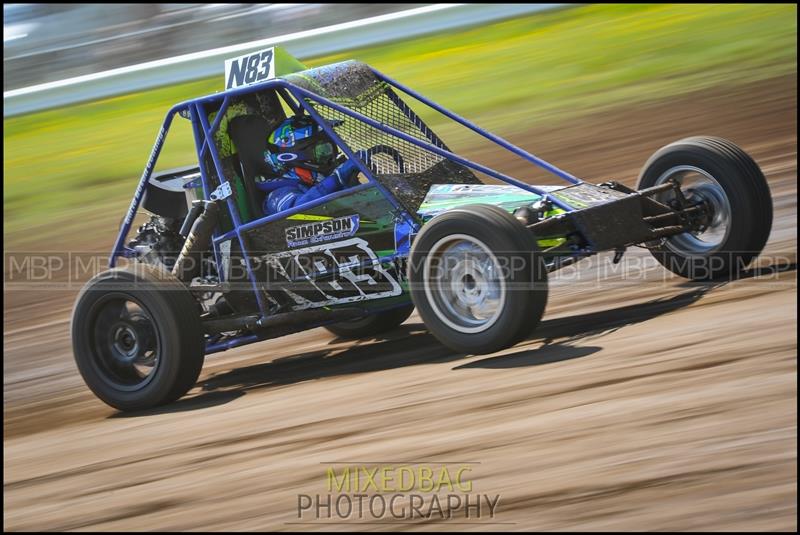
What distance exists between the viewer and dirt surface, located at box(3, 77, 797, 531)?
11.5ft

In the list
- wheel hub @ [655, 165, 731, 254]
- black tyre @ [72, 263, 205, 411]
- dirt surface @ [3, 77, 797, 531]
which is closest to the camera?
dirt surface @ [3, 77, 797, 531]

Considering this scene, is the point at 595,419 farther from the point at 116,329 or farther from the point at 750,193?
the point at 116,329

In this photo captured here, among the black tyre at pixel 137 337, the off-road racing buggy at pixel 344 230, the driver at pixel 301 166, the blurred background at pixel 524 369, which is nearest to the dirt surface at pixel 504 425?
the blurred background at pixel 524 369

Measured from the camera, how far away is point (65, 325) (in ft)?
28.3

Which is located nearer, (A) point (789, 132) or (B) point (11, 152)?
(A) point (789, 132)

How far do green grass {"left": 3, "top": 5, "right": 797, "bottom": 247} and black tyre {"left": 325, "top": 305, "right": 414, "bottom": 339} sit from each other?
17.2 ft

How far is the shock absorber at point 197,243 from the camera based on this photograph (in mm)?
6078

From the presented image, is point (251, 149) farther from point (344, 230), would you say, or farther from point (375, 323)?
point (375, 323)

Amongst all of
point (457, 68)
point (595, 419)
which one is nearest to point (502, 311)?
point (595, 419)

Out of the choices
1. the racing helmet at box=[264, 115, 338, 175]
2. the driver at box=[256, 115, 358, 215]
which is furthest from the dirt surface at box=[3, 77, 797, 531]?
the racing helmet at box=[264, 115, 338, 175]

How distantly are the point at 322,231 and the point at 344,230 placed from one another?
5.1 inches

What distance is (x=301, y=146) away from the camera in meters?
6.06

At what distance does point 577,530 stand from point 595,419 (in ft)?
2.82

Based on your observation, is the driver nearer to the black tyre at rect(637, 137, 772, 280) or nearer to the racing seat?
the racing seat
